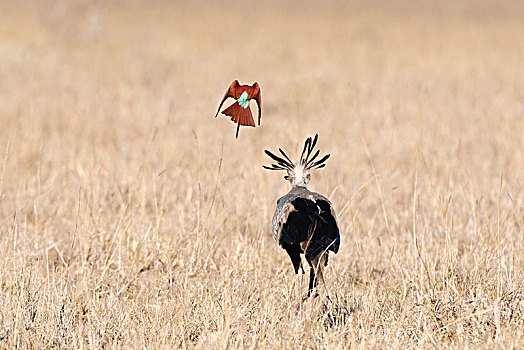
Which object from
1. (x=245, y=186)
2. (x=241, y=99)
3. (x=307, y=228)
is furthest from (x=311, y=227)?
(x=245, y=186)

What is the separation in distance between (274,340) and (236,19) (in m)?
16.0

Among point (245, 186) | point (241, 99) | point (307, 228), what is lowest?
point (245, 186)

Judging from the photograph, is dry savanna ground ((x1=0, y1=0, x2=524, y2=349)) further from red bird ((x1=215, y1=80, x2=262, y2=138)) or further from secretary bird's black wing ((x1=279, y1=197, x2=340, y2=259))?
red bird ((x1=215, y1=80, x2=262, y2=138))

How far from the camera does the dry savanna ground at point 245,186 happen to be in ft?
8.34

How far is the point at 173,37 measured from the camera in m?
13.7

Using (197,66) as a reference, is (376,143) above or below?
below

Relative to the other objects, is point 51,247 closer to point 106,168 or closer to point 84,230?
Result: point 84,230

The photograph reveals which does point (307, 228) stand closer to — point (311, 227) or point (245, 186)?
point (311, 227)

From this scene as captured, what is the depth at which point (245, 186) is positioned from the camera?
460 centimetres

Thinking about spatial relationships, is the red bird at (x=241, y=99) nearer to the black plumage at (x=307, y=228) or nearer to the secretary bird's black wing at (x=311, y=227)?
the black plumage at (x=307, y=228)

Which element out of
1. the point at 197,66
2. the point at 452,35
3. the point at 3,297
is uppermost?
the point at 452,35

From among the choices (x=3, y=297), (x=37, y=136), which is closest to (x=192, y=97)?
(x=37, y=136)

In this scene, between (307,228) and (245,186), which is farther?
(245,186)

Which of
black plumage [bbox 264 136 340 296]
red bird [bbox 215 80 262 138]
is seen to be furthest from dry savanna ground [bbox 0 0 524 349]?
red bird [bbox 215 80 262 138]
